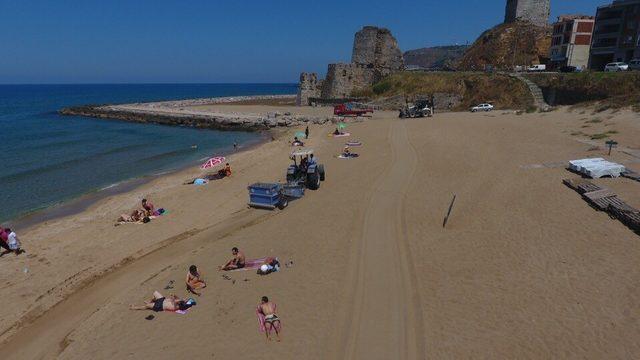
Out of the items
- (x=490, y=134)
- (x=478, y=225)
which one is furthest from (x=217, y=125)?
(x=478, y=225)

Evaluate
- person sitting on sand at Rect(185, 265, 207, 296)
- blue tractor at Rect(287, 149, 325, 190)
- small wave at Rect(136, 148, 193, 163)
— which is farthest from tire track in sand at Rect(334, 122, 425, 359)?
small wave at Rect(136, 148, 193, 163)

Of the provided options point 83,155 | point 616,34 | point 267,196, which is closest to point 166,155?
point 83,155

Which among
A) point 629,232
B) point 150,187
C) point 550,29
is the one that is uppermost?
point 550,29

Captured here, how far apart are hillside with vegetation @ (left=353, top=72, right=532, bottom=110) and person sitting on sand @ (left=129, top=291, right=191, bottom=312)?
4033 centimetres

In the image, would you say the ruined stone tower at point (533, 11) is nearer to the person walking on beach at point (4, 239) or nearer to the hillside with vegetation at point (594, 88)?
the hillside with vegetation at point (594, 88)

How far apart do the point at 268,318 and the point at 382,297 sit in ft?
8.82

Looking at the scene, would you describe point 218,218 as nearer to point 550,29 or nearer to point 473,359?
point 473,359

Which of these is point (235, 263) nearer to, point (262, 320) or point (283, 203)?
point (262, 320)

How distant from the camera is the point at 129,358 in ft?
24.9

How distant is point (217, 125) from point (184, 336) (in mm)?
41937

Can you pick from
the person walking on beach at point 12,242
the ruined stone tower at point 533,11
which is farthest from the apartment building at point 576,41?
the person walking on beach at point 12,242

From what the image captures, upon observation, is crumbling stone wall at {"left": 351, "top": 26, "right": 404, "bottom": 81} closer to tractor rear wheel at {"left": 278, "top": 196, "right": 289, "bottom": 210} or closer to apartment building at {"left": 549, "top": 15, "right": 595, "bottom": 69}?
apartment building at {"left": 549, "top": 15, "right": 595, "bottom": 69}

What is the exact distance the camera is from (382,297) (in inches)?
357

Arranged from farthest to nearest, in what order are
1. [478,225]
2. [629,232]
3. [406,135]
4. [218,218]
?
[406,135]
[218,218]
[478,225]
[629,232]
